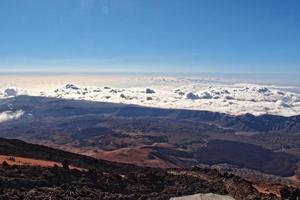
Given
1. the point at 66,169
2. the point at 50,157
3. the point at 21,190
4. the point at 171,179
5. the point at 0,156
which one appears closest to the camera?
the point at 21,190

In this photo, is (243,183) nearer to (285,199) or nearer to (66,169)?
(285,199)

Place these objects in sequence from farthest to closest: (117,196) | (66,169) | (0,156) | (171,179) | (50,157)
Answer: (50,157) → (0,156) → (171,179) → (66,169) → (117,196)

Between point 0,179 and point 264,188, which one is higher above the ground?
point 0,179

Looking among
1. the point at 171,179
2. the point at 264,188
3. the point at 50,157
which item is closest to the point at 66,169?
the point at 171,179

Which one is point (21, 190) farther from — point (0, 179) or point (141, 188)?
point (141, 188)

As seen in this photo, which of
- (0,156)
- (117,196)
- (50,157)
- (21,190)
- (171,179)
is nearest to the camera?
(21,190)

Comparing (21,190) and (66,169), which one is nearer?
(21,190)

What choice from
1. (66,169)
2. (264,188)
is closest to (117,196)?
(66,169)

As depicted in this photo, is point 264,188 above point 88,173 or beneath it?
beneath

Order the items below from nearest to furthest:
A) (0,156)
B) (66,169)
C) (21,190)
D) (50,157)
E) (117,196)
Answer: (21,190) < (117,196) < (66,169) < (0,156) < (50,157)
